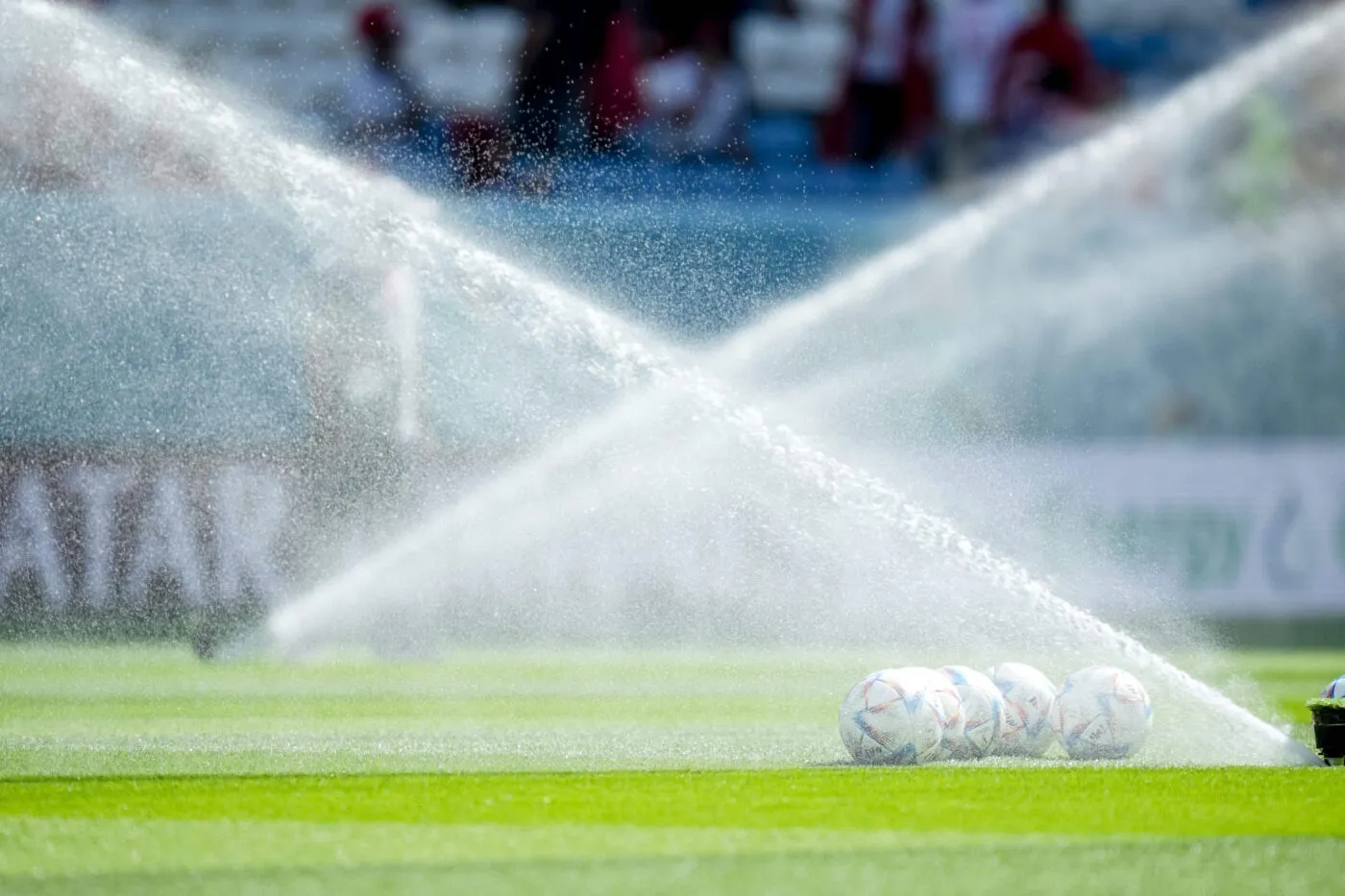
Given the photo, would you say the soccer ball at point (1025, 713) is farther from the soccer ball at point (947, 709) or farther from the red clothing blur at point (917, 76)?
the red clothing blur at point (917, 76)

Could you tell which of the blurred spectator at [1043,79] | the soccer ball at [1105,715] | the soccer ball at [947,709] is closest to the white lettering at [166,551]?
the soccer ball at [947,709]

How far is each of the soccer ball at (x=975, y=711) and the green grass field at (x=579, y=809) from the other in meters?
0.22

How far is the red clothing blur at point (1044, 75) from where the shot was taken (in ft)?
59.6

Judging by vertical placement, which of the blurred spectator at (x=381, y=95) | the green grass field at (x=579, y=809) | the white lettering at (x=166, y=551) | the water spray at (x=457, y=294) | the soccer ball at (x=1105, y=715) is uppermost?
the blurred spectator at (x=381, y=95)

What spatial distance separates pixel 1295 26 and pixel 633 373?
985cm

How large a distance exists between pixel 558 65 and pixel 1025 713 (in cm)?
1099

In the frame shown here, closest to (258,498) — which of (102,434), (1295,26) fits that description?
(102,434)

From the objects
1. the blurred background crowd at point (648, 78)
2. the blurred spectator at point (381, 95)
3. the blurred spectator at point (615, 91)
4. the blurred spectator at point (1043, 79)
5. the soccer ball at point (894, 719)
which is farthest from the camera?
the blurred spectator at point (1043, 79)

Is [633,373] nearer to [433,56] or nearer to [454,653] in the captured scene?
[454,653]

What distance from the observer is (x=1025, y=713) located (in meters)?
8.16

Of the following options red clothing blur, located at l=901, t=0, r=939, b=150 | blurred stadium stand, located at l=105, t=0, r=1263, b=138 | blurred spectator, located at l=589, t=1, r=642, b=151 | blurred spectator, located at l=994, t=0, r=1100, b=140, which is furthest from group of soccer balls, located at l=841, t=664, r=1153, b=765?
blurred stadium stand, located at l=105, t=0, r=1263, b=138

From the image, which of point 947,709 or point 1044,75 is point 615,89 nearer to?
point 1044,75

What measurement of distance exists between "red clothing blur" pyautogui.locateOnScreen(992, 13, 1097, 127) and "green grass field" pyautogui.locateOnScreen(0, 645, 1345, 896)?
28.3 ft

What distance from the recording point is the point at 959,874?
552 centimetres
